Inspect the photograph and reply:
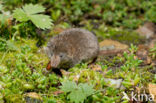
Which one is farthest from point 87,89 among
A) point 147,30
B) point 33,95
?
point 147,30

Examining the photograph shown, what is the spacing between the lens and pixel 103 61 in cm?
418

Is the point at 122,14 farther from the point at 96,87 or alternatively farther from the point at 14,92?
the point at 14,92

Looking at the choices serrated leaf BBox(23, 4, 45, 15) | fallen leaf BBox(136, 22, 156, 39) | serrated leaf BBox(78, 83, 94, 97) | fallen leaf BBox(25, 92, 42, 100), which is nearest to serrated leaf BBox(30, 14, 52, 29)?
serrated leaf BBox(23, 4, 45, 15)

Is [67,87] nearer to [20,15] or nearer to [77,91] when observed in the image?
[77,91]

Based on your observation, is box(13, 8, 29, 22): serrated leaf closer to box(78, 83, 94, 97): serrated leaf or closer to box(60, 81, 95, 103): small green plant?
box(60, 81, 95, 103): small green plant

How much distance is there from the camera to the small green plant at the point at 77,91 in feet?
9.36

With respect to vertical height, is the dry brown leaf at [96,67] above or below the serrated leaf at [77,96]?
above

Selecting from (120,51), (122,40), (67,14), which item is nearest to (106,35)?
(122,40)

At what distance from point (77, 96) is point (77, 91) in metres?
0.08

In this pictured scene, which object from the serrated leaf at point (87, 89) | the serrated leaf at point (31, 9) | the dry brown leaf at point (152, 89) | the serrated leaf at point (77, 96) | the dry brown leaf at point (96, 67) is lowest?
the dry brown leaf at point (152, 89)

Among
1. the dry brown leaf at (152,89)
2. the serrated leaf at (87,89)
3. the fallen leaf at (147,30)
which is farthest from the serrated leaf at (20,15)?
the fallen leaf at (147,30)

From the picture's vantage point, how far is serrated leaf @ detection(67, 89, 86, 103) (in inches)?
112

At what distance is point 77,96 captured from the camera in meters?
2.88

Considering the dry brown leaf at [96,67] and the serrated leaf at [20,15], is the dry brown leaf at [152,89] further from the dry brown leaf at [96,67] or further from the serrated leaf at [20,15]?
the serrated leaf at [20,15]
